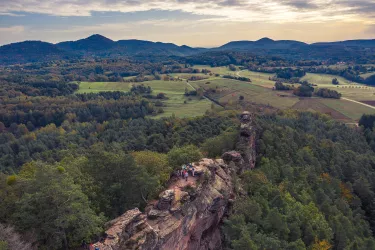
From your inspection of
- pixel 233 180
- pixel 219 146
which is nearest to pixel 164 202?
pixel 233 180

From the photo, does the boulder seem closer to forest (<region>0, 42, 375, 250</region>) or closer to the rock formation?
forest (<region>0, 42, 375, 250</region>)

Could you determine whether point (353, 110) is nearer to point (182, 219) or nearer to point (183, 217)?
point (183, 217)

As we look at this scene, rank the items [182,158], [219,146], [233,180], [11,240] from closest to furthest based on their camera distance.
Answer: [11,240]
[233,180]
[182,158]
[219,146]

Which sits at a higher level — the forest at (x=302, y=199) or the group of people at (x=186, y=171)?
the group of people at (x=186, y=171)

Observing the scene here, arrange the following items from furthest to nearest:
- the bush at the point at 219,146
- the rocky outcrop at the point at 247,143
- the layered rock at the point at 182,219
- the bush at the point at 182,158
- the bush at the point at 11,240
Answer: the bush at the point at 219,146, the rocky outcrop at the point at 247,143, the bush at the point at 182,158, the layered rock at the point at 182,219, the bush at the point at 11,240

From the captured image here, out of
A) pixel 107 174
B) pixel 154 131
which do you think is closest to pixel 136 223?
pixel 107 174

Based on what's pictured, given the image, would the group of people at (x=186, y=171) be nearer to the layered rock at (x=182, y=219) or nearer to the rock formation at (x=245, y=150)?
the layered rock at (x=182, y=219)

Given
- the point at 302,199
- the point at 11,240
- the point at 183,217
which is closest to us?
the point at 11,240

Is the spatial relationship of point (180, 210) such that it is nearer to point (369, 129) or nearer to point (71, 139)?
point (71, 139)

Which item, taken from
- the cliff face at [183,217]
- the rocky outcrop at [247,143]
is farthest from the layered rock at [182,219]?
the rocky outcrop at [247,143]
